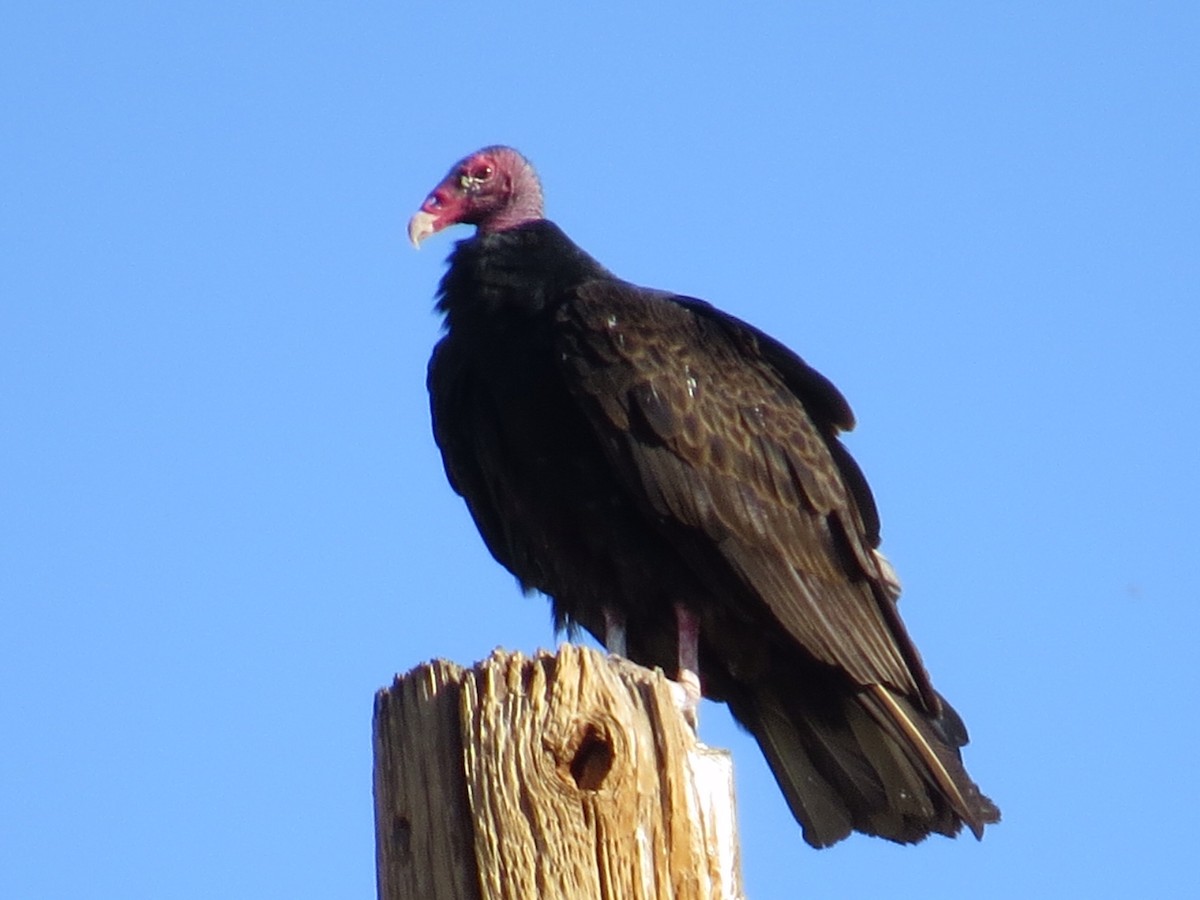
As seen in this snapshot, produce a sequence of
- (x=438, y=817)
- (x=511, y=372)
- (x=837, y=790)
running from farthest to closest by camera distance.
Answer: (x=511, y=372) → (x=837, y=790) → (x=438, y=817)

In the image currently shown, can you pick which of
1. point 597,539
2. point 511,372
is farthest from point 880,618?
point 511,372

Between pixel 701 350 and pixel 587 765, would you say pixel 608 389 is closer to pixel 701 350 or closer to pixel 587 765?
pixel 701 350

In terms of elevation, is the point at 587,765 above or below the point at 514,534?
below

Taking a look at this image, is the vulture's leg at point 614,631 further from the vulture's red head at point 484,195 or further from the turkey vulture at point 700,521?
the vulture's red head at point 484,195

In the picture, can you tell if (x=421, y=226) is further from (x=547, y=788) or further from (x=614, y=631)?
(x=547, y=788)

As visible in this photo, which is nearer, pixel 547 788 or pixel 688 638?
pixel 547 788

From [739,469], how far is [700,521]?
0.21m

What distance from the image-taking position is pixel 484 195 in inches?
220

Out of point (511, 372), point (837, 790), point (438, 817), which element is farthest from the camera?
point (511, 372)

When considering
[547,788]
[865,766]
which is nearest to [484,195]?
[865,766]

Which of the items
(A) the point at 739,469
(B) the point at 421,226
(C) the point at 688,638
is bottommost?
(C) the point at 688,638

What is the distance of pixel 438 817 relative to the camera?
7.80 ft

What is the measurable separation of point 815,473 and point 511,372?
834 millimetres

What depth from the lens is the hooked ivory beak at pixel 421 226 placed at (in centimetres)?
541
